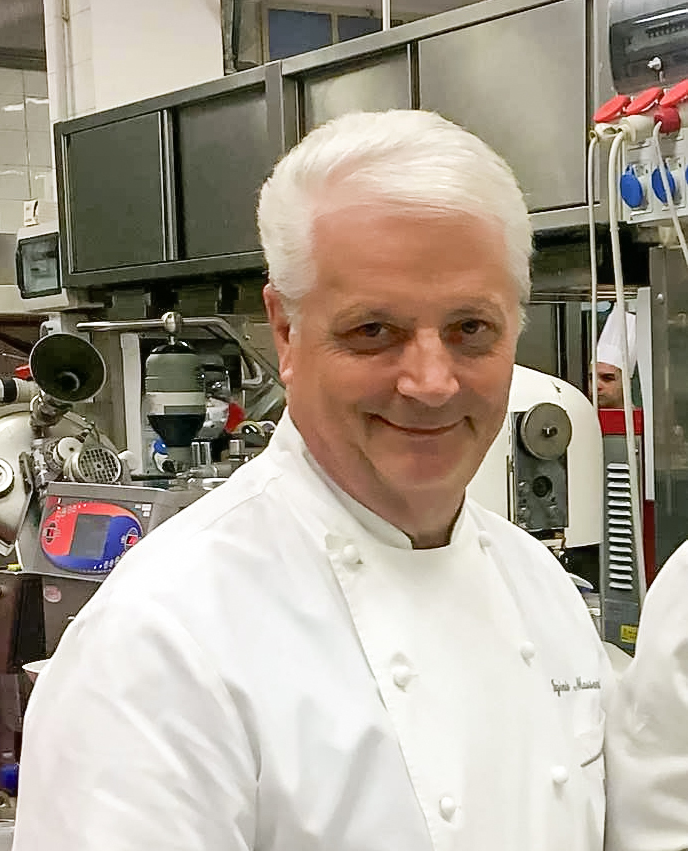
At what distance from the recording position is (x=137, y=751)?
82 centimetres

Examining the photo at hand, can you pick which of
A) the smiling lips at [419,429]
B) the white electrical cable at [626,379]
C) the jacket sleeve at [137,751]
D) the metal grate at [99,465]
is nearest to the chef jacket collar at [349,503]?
the smiling lips at [419,429]

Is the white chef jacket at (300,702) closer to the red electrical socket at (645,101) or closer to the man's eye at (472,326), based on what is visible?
the man's eye at (472,326)

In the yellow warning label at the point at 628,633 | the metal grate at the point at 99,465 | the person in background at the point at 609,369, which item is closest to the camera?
the yellow warning label at the point at 628,633

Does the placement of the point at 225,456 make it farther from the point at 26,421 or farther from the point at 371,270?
the point at 371,270

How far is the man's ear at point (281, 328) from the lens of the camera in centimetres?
100

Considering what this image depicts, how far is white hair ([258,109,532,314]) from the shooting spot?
92 centimetres

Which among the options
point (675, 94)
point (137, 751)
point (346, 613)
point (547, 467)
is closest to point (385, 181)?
point (346, 613)

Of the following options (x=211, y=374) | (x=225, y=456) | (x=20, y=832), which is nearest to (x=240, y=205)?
(x=211, y=374)

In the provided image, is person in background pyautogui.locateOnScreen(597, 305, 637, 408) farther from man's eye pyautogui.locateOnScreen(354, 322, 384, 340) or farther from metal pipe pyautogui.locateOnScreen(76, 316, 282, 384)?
man's eye pyautogui.locateOnScreen(354, 322, 384, 340)

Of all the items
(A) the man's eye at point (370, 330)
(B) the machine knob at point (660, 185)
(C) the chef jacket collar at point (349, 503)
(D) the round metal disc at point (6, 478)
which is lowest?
(D) the round metal disc at point (6, 478)

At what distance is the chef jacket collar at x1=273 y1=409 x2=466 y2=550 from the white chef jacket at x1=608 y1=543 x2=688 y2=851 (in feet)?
0.84

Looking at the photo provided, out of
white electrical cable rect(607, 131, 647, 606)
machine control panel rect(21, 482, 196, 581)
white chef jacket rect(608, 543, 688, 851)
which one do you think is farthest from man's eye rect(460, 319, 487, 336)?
machine control panel rect(21, 482, 196, 581)

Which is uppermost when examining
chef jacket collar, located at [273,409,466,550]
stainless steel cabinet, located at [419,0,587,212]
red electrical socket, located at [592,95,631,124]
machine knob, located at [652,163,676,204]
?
stainless steel cabinet, located at [419,0,587,212]

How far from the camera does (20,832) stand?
87cm
